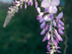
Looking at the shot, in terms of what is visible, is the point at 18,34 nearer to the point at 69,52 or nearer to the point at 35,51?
the point at 35,51

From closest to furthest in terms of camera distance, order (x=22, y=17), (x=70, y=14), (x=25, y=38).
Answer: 1. (x=70, y=14)
2. (x=25, y=38)
3. (x=22, y=17)

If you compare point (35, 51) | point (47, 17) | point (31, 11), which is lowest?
point (35, 51)

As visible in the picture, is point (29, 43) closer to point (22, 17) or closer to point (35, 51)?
point (35, 51)

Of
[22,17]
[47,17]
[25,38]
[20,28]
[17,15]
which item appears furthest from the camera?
[17,15]

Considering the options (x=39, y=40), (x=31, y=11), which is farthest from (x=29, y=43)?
(x=31, y=11)

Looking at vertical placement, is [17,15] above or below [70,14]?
below

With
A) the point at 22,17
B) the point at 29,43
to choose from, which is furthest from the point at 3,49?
the point at 22,17

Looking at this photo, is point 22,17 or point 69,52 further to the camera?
point 22,17

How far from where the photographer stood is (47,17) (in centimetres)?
102

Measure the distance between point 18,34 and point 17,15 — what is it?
801mm

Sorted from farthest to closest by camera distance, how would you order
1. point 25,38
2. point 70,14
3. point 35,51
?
point 25,38, point 35,51, point 70,14

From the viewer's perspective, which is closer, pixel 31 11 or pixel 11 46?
pixel 11 46

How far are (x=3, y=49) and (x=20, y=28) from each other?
0.61 meters

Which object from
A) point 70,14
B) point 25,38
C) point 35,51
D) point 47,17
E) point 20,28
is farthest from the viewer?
point 20,28
